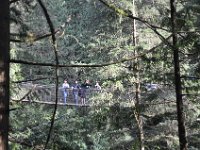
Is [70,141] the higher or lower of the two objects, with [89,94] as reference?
lower

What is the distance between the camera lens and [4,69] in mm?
1527

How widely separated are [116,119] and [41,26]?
13.0 metres

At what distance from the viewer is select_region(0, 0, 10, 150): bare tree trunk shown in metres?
1.51

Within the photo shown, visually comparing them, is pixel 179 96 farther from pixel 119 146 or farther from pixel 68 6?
pixel 68 6

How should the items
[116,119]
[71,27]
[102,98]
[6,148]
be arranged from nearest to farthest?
[6,148], [116,119], [102,98], [71,27]

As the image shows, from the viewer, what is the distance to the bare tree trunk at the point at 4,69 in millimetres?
1509

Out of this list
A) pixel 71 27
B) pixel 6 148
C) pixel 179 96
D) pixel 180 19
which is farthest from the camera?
pixel 71 27

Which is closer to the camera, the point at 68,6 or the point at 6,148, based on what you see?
the point at 6,148

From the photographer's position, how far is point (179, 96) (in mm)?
3996

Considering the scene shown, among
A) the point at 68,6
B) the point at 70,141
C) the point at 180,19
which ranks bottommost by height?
the point at 70,141

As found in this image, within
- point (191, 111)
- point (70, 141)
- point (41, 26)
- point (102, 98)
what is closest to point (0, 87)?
point (191, 111)

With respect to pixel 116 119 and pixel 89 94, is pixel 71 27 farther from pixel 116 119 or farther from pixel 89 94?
pixel 116 119

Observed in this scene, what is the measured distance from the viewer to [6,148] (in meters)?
1.51

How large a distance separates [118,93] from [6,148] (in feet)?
A: 27.8
